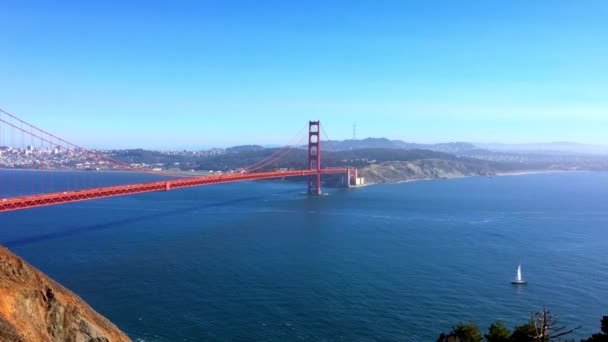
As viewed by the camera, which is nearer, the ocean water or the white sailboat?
the ocean water

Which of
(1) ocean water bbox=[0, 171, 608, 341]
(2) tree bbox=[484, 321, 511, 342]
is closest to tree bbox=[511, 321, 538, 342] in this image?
(2) tree bbox=[484, 321, 511, 342]

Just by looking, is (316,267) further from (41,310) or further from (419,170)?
(419,170)

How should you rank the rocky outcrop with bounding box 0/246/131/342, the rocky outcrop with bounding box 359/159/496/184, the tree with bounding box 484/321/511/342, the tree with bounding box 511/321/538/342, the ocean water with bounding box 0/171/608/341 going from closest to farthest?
the rocky outcrop with bounding box 0/246/131/342, the tree with bounding box 511/321/538/342, the tree with bounding box 484/321/511/342, the ocean water with bounding box 0/171/608/341, the rocky outcrop with bounding box 359/159/496/184

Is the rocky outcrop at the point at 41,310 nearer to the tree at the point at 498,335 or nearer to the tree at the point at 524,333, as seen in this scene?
the tree at the point at 498,335

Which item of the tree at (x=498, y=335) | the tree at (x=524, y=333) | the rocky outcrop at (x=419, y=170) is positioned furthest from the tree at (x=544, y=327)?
the rocky outcrop at (x=419, y=170)

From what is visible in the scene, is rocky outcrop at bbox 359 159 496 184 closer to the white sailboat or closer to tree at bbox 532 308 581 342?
the white sailboat

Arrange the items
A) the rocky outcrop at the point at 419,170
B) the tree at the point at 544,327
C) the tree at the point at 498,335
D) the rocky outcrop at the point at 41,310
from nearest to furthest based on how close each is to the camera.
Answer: the tree at the point at 544,327, the rocky outcrop at the point at 41,310, the tree at the point at 498,335, the rocky outcrop at the point at 419,170

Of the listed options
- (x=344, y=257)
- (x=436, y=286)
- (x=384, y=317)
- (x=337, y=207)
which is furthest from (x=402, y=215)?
(x=384, y=317)
